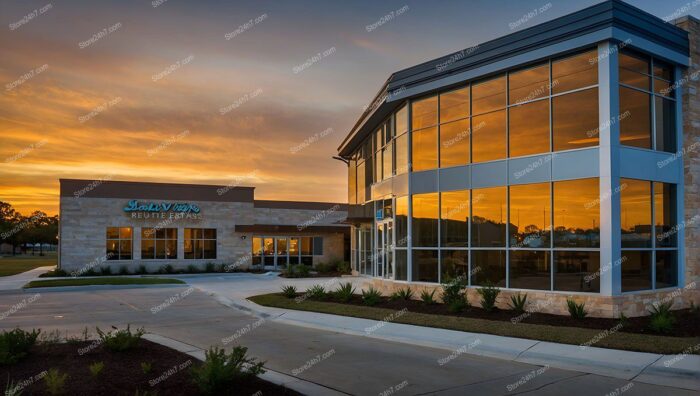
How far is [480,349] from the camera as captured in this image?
1211cm

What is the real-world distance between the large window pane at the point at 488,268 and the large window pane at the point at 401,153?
15.0ft

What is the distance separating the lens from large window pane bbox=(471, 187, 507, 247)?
17.3 meters

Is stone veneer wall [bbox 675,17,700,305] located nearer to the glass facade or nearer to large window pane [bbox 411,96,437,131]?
the glass facade

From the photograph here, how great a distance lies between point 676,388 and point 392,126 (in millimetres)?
15535

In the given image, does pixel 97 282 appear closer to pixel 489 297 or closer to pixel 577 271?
pixel 489 297

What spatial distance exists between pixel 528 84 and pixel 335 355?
990cm

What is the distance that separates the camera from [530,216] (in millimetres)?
16578

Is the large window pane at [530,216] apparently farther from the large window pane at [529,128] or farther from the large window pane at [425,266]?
the large window pane at [425,266]

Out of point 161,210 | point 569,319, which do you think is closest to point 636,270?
point 569,319

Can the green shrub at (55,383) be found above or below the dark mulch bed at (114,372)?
above

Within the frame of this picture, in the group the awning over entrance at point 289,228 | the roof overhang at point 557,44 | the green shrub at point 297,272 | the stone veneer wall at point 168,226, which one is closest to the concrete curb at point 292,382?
the roof overhang at point 557,44

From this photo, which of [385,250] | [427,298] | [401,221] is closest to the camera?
[427,298]

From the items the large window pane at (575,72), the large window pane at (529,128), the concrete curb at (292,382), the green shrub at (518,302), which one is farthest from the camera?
the large window pane at (529,128)

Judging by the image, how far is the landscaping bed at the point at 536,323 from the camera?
1171 centimetres
